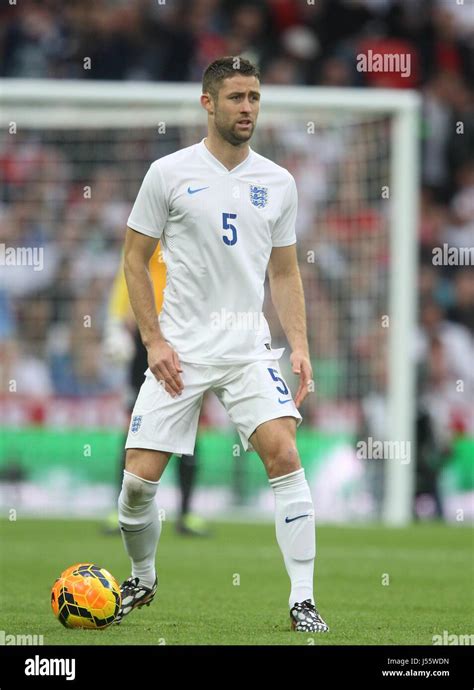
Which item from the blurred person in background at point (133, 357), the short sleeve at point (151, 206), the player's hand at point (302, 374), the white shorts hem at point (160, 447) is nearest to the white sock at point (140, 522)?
the white shorts hem at point (160, 447)

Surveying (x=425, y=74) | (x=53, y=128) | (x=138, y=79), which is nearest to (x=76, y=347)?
(x=53, y=128)

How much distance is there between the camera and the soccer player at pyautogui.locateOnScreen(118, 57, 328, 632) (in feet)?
21.0

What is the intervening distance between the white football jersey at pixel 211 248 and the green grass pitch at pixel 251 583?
128 centimetres

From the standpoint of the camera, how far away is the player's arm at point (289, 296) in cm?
671

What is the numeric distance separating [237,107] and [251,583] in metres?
3.54

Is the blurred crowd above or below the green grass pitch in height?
above

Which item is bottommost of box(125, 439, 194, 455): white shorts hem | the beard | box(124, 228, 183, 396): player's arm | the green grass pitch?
the green grass pitch

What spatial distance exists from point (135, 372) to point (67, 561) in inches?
87.9

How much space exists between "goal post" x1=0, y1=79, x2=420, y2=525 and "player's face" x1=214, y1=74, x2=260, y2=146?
712 centimetres

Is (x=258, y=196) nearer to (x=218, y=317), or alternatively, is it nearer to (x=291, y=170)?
(x=218, y=317)

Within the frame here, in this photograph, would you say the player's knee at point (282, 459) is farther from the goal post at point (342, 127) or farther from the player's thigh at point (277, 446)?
the goal post at point (342, 127)

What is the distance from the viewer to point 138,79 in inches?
767

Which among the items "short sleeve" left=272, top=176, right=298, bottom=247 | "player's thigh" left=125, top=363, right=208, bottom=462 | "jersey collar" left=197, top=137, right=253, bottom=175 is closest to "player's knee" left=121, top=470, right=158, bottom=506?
"player's thigh" left=125, top=363, right=208, bottom=462

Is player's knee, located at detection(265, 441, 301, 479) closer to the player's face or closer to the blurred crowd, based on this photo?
the player's face
